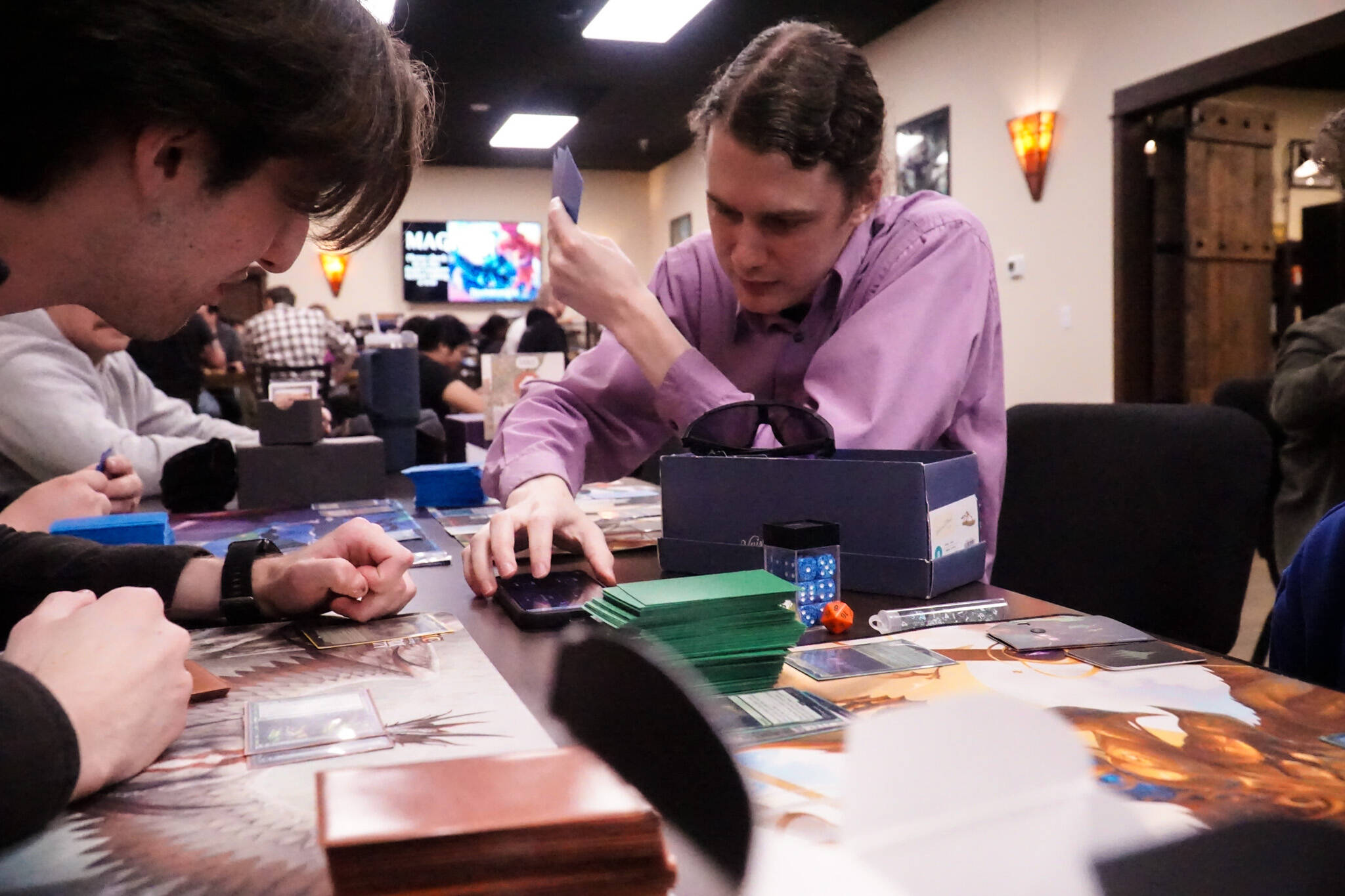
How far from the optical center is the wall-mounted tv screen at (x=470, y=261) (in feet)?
29.6

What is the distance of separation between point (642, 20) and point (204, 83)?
16.9ft

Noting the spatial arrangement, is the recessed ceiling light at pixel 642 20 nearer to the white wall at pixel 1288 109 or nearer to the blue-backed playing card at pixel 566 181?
the white wall at pixel 1288 109

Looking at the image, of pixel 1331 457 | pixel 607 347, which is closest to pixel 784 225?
pixel 607 347

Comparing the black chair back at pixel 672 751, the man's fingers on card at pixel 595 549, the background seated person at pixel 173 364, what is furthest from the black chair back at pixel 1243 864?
the background seated person at pixel 173 364

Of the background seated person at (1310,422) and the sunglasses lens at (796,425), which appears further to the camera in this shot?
the background seated person at (1310,422)

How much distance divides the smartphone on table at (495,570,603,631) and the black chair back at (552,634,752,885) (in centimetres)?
46

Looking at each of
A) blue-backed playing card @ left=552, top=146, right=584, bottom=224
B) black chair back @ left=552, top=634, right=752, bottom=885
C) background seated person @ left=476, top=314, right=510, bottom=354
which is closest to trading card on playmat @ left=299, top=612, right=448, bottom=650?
black chair back @ left=552, top=634, right=752, bottom=885

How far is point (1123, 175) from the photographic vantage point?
14.1 ft

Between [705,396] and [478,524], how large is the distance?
0.46 metres

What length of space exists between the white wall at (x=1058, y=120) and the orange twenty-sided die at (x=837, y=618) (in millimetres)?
3802

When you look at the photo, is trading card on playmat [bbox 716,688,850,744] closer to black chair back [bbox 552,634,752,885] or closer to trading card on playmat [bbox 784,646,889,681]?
trading card on playmat [bbox 784,646,889,681]

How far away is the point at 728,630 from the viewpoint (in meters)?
0.72

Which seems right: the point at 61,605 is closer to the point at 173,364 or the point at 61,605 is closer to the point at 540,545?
the point at 540,545

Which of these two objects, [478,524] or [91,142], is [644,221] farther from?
[91,142]
